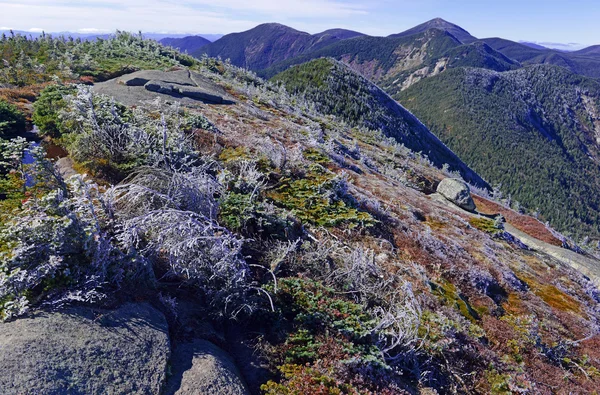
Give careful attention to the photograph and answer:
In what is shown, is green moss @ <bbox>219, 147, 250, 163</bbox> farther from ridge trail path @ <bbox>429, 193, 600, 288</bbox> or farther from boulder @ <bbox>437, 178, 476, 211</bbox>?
boulder @ <bbox>437, 178, 476, 211</bbox>

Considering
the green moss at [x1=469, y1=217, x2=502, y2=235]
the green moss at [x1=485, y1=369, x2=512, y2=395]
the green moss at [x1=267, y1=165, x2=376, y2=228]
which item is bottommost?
the green moss at [x1=469, y1=217, x2=502, y2=235]

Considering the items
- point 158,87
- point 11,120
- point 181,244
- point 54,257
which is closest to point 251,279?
point 181,244

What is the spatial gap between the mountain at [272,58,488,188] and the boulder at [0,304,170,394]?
78.5 metres

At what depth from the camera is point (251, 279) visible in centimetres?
709

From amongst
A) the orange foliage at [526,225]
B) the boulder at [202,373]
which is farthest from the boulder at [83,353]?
the orange foliage at [526,225]

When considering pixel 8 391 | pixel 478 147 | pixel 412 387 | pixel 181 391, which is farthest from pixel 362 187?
pixel 478 147

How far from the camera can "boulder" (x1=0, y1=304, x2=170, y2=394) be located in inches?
151

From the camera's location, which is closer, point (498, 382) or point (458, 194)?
point (498, 382)

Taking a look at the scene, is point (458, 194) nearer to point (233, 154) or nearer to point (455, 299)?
point (455, 299)

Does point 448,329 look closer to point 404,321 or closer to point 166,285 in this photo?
point 404,321

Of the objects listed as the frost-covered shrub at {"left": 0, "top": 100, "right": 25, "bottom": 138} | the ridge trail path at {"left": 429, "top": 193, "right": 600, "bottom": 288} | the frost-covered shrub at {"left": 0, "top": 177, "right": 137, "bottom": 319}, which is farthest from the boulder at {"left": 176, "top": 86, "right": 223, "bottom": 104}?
the ridge trail path at {"left": 429, "top": 193, "right": 600, "bottom": 288}

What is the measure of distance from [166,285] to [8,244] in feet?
8.27

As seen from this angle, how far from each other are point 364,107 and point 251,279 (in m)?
89.5

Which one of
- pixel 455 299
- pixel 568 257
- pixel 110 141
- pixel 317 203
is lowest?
pixel 568 257
